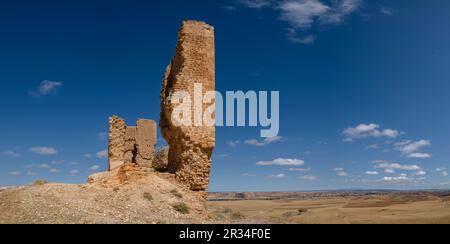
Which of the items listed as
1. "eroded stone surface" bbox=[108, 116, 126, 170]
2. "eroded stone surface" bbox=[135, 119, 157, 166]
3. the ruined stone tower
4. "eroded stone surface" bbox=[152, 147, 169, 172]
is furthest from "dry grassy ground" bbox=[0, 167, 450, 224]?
"eroded stone surface" bbox=[135, 119, 157, 166]

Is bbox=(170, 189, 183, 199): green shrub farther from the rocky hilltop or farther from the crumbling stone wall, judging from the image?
the crumbling stone wall

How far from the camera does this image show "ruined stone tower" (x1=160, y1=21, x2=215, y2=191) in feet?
54.2

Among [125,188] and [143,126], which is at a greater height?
[143,126]

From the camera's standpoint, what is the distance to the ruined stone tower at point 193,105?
16.5m

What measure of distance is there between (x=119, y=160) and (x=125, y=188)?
7356mm

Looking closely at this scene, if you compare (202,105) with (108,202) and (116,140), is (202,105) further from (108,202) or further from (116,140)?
(116,140)

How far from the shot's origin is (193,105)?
54.4 ft

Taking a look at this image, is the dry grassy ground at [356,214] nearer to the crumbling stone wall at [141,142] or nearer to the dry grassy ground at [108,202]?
the dry grassy ground at [108,202]

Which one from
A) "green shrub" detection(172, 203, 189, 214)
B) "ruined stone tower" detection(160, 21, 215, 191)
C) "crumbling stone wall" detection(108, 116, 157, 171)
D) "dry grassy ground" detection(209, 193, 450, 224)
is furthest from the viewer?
"crumbling stone wall" detection(108, 116, 157, 171)

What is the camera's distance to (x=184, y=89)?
16500 millimetres

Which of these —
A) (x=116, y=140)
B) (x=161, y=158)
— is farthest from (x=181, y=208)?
(x=161, y=158)
